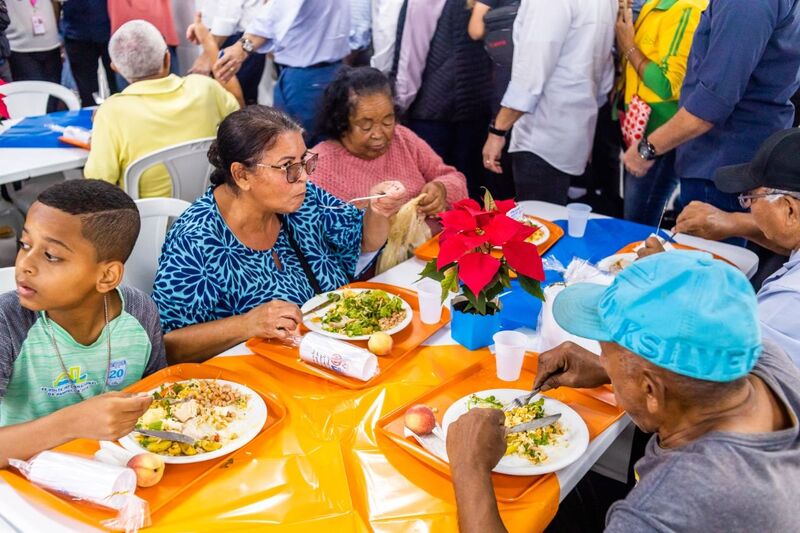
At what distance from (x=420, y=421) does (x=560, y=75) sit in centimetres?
227

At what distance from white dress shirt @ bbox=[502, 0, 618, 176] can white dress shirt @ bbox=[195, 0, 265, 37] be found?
235 centimetres

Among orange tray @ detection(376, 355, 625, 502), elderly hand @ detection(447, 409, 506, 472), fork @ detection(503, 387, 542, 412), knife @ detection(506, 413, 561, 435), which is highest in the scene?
elderly hand @ detection(447, 409, 506, 472)

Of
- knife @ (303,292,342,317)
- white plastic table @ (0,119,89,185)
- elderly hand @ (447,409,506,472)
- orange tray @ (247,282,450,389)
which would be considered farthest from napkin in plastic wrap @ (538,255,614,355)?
white plastic table @ (0,119,89,185)

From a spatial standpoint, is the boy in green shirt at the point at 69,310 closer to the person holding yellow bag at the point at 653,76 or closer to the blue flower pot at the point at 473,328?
the blue flower pot at the point at 473,328

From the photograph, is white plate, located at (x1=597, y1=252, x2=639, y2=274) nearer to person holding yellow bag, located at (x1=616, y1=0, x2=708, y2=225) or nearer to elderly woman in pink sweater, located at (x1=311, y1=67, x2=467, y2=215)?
elderly woman in pink sweater, located at (x1=311, y1=67, x2=467, y2=215)

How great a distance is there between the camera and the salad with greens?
1.92 meters

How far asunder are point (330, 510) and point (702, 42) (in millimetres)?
2367

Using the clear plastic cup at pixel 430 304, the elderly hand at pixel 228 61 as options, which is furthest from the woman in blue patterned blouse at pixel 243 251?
the elderly hand at pixel 228 61

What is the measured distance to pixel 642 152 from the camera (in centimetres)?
314

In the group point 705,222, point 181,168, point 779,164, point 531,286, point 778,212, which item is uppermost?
point 779,164

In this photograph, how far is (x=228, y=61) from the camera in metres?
4.49

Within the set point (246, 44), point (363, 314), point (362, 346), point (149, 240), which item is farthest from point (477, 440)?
point (246, 44)

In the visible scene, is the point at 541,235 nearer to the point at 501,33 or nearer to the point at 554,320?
the point at 554,320

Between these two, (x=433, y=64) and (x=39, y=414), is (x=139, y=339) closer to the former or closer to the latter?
(x=39, y=414)
